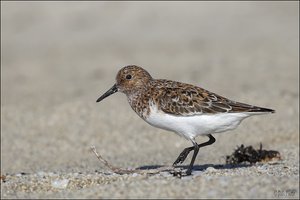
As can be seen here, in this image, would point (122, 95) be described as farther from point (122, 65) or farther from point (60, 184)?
point (60, 184)

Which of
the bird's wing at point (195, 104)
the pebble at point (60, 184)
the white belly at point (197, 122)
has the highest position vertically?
the bird's wing at point (195, 104)

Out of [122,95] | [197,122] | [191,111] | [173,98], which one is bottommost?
[197,122]

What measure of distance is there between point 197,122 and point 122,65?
9.94 m

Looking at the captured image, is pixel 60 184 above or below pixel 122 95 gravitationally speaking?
below

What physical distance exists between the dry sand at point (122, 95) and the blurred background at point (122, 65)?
0.10ft

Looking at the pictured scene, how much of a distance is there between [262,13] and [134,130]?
11.8 meters

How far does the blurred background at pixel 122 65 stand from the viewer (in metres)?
11.3

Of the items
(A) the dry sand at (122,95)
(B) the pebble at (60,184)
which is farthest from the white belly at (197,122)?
(B) the pebble at (60,184)

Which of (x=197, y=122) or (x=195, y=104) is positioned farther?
(x=195, y=104)

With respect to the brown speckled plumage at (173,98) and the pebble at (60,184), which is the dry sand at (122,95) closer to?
the pebble at (60,184)

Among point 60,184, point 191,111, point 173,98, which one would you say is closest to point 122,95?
point 173,98

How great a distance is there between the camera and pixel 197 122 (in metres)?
7.68

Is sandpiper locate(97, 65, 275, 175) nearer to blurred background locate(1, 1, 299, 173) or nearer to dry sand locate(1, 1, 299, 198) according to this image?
Result: dry sand locate(1, 1, 299, 198)

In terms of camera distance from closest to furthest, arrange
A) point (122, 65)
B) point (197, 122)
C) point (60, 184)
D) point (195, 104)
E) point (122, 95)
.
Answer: point (60, 184) → point (197, 122) → point (195, 104) → point (122, 95) → point (122, 65)
